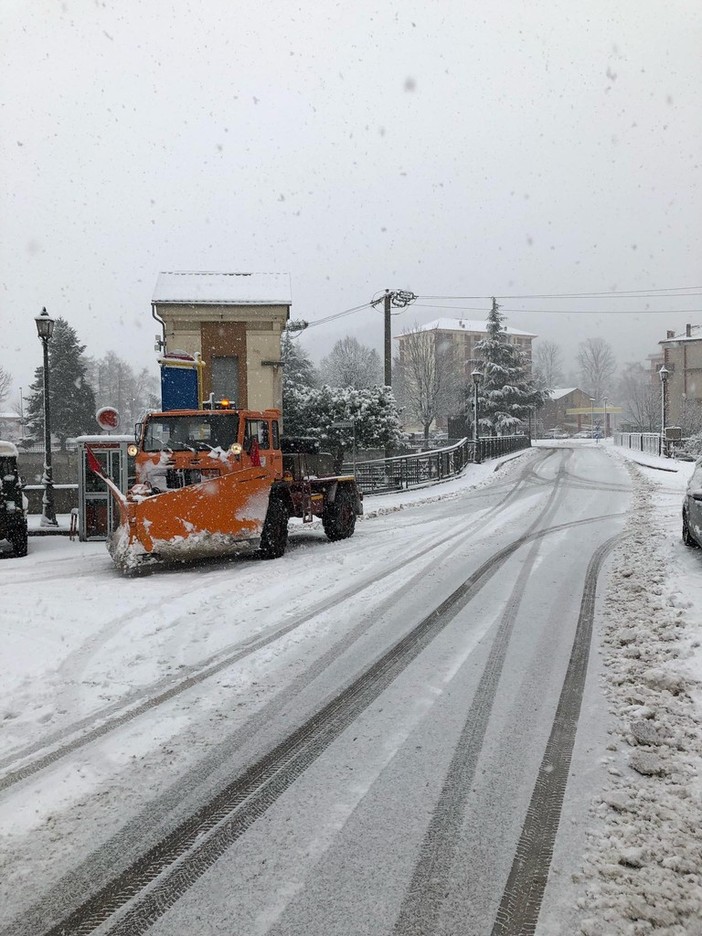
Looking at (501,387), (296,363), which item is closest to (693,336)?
(501,387)

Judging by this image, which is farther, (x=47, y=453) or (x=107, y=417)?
(x=47, y=453)

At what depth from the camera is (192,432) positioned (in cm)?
1030

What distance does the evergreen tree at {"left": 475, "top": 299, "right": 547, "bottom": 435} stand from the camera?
2061 inches

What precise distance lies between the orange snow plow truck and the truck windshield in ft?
0.05

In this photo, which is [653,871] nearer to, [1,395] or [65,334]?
[65,334]

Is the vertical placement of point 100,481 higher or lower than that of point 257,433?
lower

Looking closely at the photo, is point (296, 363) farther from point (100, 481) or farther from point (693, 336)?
point (693, 336)

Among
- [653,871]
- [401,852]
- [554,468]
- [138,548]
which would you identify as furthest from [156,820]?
[554,468]

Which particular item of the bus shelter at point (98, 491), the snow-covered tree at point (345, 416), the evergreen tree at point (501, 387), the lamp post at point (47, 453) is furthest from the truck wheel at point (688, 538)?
the evergreen tree at point (501, 387)

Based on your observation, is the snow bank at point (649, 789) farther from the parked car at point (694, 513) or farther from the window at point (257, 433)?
the window at point (257, 433)

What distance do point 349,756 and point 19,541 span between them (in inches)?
372

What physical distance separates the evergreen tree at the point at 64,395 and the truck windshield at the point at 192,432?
4781 cm

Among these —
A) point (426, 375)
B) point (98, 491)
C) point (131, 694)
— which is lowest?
point (131, 694)

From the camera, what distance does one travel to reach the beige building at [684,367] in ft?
254
